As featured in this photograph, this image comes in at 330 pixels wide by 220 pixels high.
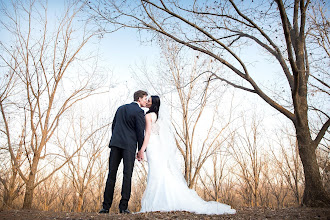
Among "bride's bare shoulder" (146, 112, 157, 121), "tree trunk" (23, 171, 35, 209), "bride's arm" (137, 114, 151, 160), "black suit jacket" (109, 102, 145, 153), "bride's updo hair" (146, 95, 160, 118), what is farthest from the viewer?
"tree trunk" (23, 171, 35, 209)

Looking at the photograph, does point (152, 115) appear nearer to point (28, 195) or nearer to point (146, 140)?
point (146, 140)

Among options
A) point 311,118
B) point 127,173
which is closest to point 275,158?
point 311,118

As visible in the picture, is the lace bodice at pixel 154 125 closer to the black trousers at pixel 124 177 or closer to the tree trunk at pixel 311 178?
the black trousers at pixel 124 177

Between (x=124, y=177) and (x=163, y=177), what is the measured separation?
2.11 ft

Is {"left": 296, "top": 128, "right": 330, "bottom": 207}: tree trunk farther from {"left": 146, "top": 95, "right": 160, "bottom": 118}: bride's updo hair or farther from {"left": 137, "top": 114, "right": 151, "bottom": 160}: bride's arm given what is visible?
{"left": 137, "top": 114, "right": 151, "bottom": 160}: bride's arm

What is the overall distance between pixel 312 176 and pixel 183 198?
233cm

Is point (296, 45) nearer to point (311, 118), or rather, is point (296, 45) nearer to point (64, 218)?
point (64, 218)

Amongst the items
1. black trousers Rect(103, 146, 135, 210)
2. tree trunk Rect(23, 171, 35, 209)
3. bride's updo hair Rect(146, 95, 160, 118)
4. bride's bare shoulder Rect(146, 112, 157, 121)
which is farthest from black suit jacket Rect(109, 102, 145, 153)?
tree trunk Rect(23, 171, 35, 209)

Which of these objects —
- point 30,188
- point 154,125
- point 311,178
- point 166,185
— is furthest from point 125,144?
point 311,178

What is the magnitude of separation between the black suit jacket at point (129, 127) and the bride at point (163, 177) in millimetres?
155

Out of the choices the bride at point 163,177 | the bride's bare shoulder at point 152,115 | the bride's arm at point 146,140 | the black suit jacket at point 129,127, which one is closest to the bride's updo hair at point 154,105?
the bride at point 163,177

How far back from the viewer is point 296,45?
477 cm

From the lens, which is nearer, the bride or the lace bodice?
the bride

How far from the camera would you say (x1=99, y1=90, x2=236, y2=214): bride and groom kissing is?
360 centimetres
